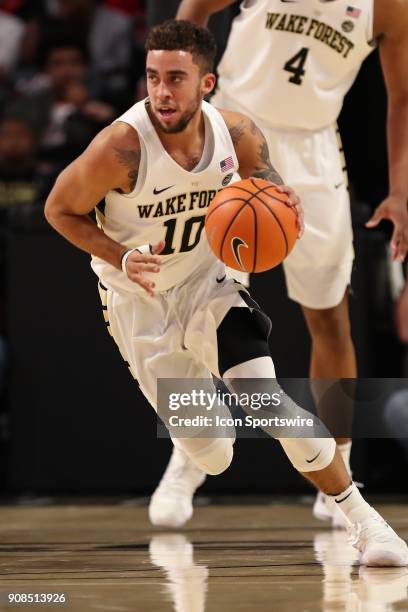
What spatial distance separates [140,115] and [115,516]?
2071mm

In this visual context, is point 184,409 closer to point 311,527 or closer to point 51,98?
point 311,527

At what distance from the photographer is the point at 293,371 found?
596 cm

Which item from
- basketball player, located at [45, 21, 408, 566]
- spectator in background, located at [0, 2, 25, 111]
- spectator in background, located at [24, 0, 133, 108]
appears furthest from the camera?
spectator in background, located at [0, 2, 25, 111]

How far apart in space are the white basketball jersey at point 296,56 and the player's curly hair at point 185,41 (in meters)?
0.97

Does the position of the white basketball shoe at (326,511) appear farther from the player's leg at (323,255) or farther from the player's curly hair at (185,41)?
the player's curly hair at (185,41)

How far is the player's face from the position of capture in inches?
156

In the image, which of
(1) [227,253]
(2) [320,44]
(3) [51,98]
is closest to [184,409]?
(1) [227,253]

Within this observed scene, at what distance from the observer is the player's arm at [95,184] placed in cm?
399

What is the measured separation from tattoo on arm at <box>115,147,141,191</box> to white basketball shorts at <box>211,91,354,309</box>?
1.14 meters

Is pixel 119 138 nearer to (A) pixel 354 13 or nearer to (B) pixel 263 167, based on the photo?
(B) pixel 263 167

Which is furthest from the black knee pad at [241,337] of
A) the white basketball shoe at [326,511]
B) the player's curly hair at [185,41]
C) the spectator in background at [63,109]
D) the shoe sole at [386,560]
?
the spectator in background at [63,109]

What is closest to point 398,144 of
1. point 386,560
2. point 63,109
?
point 386,560

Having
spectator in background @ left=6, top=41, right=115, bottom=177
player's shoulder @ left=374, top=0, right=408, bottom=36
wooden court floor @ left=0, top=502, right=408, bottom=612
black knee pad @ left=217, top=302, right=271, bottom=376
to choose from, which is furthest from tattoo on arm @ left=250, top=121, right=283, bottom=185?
spectator in background @ left=6, top=41, right=115, bottom=177

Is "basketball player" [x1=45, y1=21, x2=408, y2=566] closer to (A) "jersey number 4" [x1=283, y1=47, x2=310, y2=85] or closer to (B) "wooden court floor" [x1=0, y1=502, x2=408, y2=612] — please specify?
(B) "wooden court floor" [x1=0, y1=502, x2=408, y2=612]
